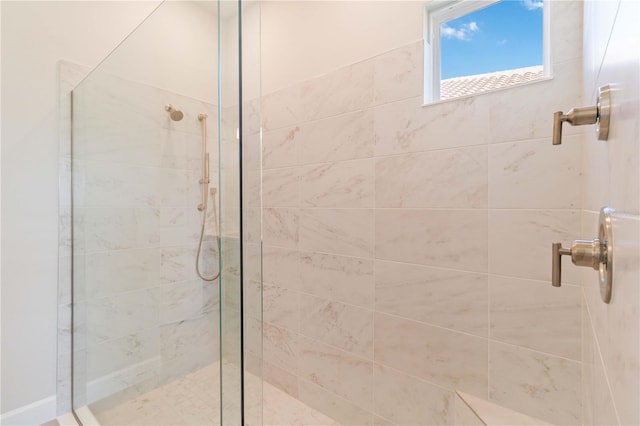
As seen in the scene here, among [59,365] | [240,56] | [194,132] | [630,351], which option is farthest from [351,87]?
[59,365]

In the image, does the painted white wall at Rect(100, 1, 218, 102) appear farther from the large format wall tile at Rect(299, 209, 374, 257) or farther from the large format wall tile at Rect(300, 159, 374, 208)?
the large format wall tile at Rect(299, 209, 374, 257)

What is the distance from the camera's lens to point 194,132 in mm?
1448

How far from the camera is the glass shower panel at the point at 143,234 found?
4.65 feet

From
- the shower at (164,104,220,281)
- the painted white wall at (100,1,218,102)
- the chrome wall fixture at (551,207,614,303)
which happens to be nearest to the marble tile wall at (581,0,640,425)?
the chrome wall fixture at (551,207,614,303)

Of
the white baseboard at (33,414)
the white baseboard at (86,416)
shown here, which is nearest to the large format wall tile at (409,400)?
the white baseboard at (86,416)

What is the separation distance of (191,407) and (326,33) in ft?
6.45

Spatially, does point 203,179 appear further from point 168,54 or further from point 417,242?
point 417,242

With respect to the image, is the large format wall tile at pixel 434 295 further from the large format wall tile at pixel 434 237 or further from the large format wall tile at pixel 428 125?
the large format wall tile at pixel 428 125

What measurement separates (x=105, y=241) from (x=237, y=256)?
1147 mm

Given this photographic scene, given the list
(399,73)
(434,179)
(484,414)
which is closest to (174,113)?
(399,73)

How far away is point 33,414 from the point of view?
1.56 metres

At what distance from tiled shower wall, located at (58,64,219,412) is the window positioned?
117 centimetres

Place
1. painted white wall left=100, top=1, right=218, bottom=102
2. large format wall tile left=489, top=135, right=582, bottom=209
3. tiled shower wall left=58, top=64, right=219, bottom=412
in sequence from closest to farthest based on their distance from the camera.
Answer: large format wall tile left=489, top=135, right=582, bottom=209
painted white wall left=100, top=1, right=218, bottom=102
tiled shower wall left=58, top=64, right=219, bottom=412

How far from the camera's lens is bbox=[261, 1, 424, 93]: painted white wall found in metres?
1.52
